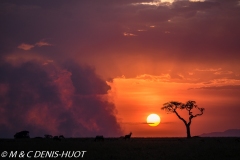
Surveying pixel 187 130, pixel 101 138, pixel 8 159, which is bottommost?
pixel 8 159

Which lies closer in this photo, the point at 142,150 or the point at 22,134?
the point at 142,150

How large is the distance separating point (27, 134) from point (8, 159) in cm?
7938

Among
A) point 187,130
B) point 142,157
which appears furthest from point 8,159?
point 187,130

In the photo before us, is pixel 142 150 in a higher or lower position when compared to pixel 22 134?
lower

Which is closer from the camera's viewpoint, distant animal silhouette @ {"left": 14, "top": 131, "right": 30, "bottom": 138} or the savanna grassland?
the savanna grassland

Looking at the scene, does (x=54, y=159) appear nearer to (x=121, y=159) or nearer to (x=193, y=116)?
(x=121, y=159)

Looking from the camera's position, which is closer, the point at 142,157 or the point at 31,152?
the point at 142,157

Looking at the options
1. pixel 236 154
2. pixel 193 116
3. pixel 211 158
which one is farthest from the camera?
pixel 193 116

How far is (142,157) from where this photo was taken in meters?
38.8

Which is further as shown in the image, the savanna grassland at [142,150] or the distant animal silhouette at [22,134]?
the distant animal silhouette at [22,134]

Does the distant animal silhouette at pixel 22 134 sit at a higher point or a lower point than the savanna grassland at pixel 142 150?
higher

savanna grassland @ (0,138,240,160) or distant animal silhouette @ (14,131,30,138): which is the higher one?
distant animal silhouette @ (14,131,30,138)

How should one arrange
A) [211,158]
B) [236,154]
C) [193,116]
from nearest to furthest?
[211,158]
[236,154]
[193,116]

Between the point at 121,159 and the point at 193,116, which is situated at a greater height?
the point at 193,116
